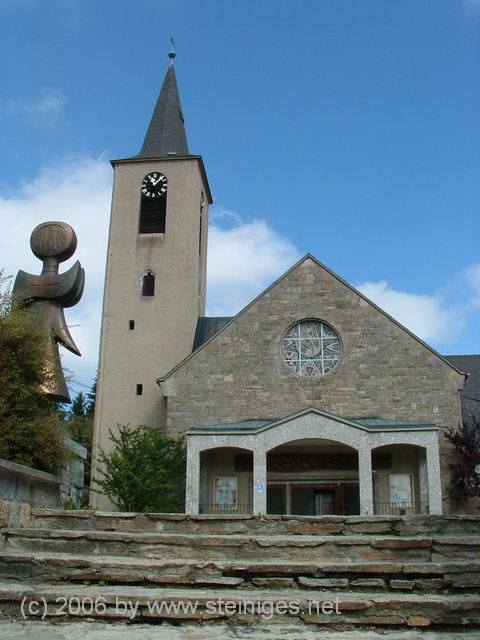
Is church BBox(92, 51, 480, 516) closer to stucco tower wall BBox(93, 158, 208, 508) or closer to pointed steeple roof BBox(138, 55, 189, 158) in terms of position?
stucco tower wall BBox(93, 158, 208, 508)

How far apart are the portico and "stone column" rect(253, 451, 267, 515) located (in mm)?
28

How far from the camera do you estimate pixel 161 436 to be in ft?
72.0

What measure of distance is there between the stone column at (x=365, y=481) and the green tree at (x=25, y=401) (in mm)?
10274

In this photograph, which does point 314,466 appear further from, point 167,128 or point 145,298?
point 167,128

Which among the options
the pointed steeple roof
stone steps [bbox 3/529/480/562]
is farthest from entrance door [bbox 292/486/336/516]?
the pointed steeple roof

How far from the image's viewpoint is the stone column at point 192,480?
802 inches

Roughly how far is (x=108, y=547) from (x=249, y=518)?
183cm

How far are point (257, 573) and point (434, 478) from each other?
45.0 feet

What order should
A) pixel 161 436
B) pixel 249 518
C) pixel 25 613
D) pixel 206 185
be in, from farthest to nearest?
1. pixel 206 185
2. pixel 161 436
3. pixel 249 518
4. pixel 25 613

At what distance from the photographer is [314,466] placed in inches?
880

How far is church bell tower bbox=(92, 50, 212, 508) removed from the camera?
1059 inches

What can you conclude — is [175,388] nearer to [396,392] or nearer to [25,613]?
[396,392]

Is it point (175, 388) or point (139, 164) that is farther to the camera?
point (139, 164)

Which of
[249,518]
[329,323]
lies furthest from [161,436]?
[249,518]
